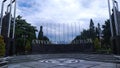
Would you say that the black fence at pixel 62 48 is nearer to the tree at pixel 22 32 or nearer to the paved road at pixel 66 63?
the tree at pixel 22 32

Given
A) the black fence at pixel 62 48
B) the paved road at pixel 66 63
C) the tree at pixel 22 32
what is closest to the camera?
the paved road at pixel 66 63

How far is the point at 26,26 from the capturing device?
141 feet

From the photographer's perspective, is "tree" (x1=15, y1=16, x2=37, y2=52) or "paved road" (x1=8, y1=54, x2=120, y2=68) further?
"tree" (x1=15, y1=16, x2=37, y2=52)

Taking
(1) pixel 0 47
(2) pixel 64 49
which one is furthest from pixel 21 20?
(1) pixel 0 47

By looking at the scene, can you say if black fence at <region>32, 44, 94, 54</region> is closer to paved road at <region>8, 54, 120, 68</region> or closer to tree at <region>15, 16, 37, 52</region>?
tree at <region>15, 16, 37, 52</region>

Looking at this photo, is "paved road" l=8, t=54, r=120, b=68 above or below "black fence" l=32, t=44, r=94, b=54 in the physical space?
below

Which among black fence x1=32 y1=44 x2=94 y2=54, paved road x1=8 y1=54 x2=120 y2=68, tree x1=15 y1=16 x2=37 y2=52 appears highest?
tree x1=15 y1=16 x2=37 y2=52

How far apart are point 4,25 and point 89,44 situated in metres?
19.9

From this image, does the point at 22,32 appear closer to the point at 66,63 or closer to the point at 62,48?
the point at 62,48

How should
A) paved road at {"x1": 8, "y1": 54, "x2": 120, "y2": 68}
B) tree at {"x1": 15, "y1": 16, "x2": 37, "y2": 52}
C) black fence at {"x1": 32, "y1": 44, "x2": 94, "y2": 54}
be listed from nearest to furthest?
1. paved road at {"x1": 8, "y1": 54, "x2": 120, "y2": 68}
2. black fence at {"x1": 32, "y1": 44, "x2": 94, "y2": 54}
3. tree at {"x1": 15, "y1": 16, "x2": 37, "y2": 52}

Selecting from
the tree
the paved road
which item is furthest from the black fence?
the paved road

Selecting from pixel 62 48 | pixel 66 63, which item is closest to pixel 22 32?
pixel 62 48

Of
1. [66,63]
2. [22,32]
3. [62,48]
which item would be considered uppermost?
[22,32]

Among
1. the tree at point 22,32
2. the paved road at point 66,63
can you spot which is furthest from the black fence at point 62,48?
the paved road at point 66,63
